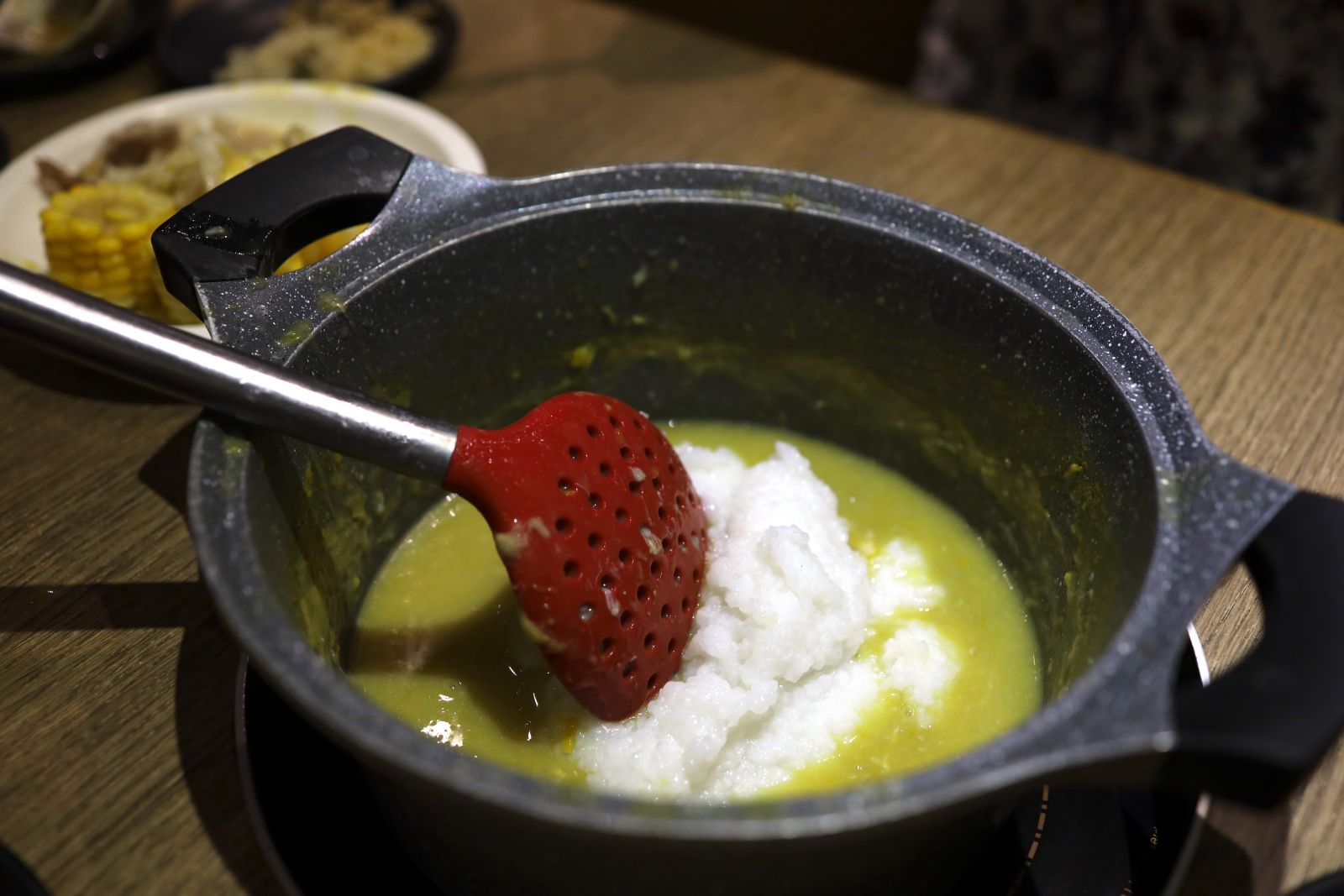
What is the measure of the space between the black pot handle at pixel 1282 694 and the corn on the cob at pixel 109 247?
3.70 ft

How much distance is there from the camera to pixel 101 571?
0.98 m

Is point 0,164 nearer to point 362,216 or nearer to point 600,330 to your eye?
point 362,216

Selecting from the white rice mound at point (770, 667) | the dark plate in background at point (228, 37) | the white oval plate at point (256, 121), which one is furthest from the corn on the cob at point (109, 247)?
the white rice mound at point (770, 667)

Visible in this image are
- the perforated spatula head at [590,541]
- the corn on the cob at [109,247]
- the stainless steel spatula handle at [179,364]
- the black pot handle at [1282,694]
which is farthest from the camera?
the corn on the cob at [109,247]

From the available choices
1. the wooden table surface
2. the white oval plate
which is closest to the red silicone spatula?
the wooden table surface

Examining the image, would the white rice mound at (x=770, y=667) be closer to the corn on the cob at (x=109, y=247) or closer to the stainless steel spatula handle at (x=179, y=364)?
the stainless steel spatula handle at (x=179, y=364)

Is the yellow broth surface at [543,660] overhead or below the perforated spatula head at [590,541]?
below

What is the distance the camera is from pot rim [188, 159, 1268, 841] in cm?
56

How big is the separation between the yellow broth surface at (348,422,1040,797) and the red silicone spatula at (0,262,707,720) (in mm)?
100

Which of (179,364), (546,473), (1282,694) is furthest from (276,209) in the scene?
(1282,694)

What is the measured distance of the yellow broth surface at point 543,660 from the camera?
0.91 meters

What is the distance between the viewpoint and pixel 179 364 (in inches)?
29.0

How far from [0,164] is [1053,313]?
152 cm

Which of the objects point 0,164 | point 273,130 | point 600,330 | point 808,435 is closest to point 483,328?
point 600,330
